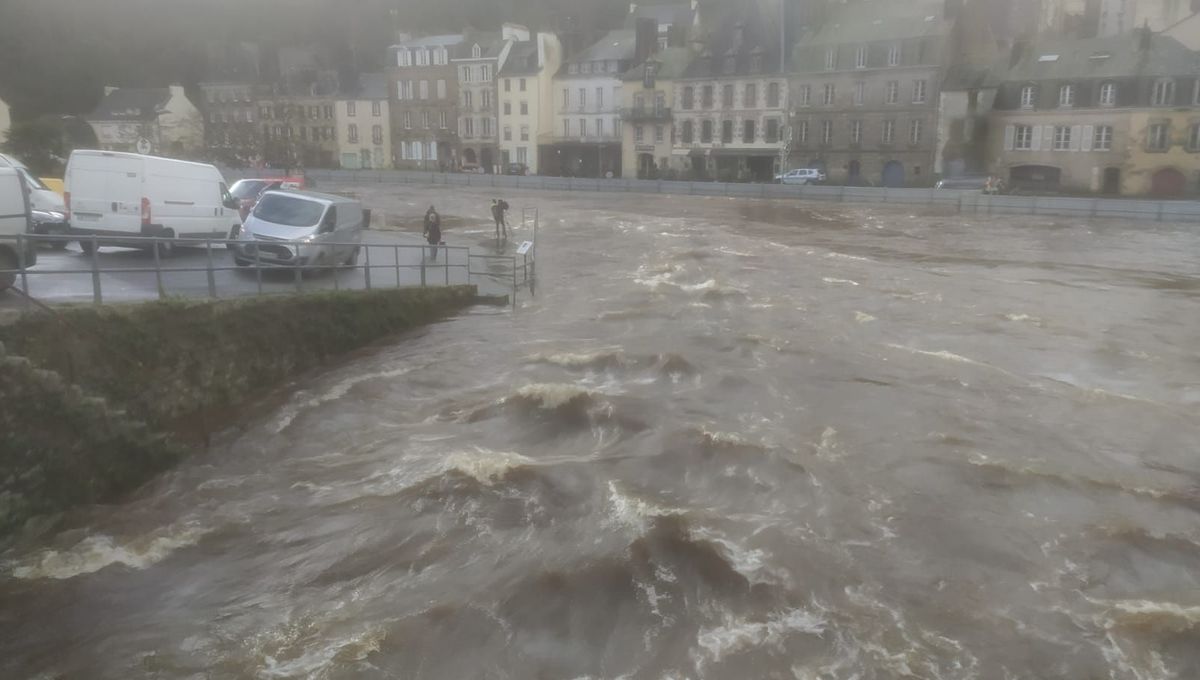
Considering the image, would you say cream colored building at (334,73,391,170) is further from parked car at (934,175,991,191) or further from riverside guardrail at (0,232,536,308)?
riverside guardrail at (0,232,536,308)

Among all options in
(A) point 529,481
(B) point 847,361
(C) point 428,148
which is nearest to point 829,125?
(C) point 428,148

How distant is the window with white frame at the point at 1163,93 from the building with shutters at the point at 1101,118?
5cm

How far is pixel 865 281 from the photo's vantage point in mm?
26375

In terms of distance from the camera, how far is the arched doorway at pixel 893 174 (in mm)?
59031

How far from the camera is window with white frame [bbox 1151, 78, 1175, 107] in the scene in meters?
49.1

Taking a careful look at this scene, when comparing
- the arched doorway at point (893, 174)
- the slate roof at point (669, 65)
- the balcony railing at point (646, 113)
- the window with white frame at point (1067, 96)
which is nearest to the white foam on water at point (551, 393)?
the window with white frame at point (1067, 96)

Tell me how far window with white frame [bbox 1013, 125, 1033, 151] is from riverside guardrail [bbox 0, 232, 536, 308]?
3924cm

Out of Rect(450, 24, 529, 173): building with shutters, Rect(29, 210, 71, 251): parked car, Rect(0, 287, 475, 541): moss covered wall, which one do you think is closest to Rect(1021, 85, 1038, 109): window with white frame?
Rect(450, 24, 529, 173): building with shutters

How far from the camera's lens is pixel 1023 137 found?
5412cm

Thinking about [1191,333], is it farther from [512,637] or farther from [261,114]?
[261,114]

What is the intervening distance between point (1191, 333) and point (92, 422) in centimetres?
2121

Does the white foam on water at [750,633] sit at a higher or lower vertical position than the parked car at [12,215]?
lower

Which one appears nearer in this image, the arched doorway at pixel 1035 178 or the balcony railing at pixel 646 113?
the arched doorway at pixel 1035 178

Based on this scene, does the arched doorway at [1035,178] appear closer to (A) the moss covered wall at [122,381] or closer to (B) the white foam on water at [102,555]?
(A) the moss covered wall at [122,381]
